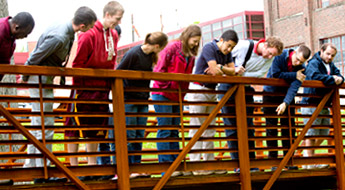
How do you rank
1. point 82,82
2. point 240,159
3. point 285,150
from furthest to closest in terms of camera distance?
point 285,150 → point 240,159 → point 82,82

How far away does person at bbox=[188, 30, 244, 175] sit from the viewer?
19.7 ft

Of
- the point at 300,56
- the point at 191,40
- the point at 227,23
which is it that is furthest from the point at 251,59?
the point at 227,23

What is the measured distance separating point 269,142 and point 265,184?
0.60 m

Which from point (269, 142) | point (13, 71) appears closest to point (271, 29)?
point (269, 142)

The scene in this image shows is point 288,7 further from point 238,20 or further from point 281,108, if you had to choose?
point 281,108

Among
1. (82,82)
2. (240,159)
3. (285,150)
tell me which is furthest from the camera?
(285,150)

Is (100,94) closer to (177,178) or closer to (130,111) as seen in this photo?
(130,111)

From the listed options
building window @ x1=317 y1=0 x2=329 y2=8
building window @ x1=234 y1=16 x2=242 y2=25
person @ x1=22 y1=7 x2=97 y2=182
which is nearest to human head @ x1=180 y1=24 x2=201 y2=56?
person @ x1=22 y1=7 x2=97 y2=182

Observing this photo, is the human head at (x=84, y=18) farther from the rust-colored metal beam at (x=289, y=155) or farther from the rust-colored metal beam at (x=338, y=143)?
the rust-colored metal beam at (x=338, y=143)

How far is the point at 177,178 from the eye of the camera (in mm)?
5609

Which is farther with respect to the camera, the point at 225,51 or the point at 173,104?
the point at 225,51

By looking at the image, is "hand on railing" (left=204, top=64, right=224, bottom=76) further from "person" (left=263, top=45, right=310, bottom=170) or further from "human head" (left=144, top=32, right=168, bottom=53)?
"person" (left=263, top=45, right=310, bottom=170)

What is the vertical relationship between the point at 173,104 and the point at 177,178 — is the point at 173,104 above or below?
above

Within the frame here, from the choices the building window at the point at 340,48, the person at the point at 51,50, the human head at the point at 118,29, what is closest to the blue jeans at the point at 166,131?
the human head at the point at 118,29
